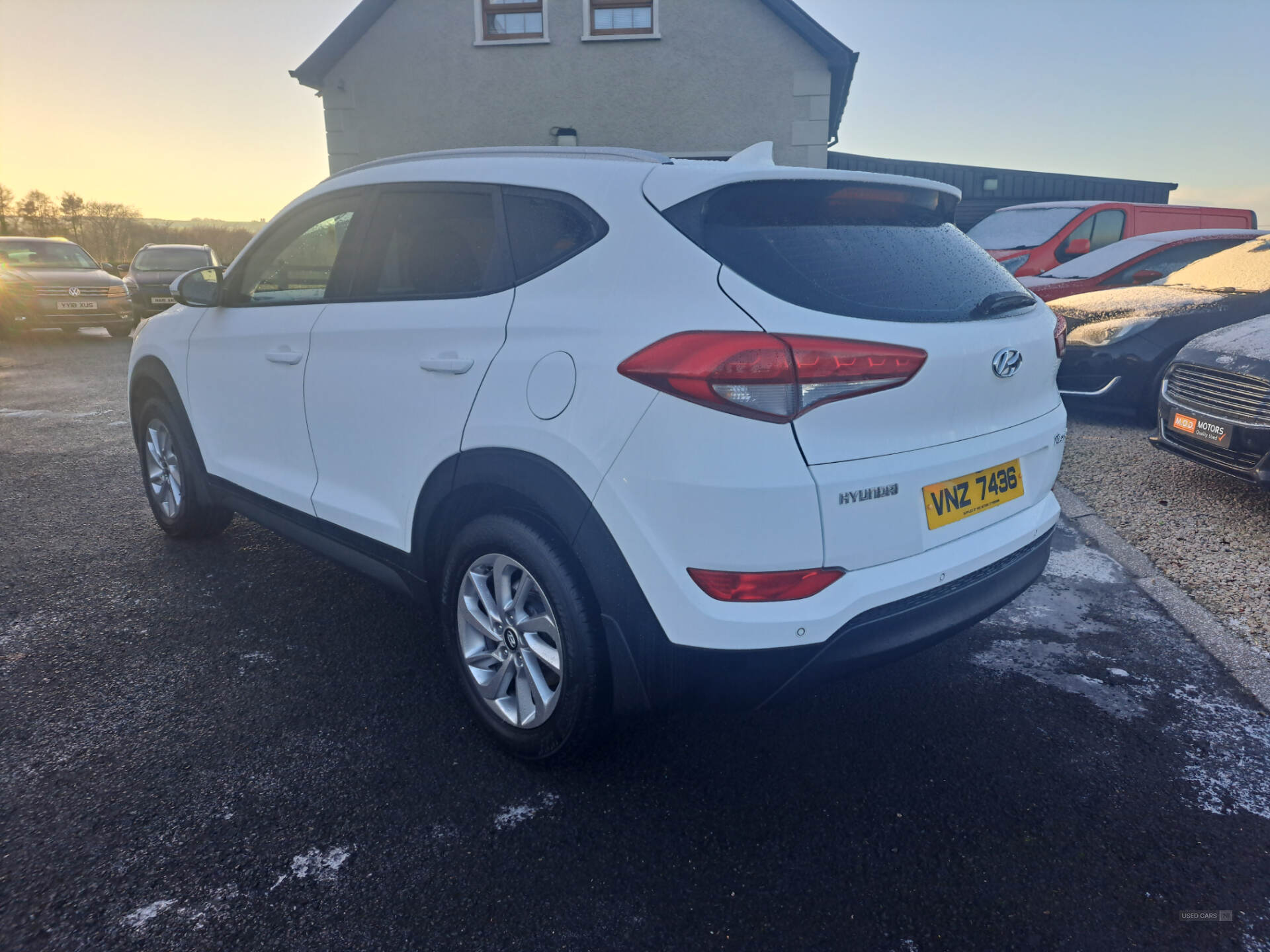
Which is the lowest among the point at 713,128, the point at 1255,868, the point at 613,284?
the point at 1255,868

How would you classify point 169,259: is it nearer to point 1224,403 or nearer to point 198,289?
point 198,289

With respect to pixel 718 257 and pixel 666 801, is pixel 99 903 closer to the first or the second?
pixel 666 801

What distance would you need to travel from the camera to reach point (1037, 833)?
87.9 inches

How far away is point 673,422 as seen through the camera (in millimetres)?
1922

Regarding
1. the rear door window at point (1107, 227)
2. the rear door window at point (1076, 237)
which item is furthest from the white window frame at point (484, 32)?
the rear door window at point (1107, 227)

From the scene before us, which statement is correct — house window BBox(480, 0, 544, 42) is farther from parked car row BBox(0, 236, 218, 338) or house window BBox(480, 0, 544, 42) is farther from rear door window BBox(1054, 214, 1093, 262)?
rear door window BBox(1054, 214, 1093, 262)

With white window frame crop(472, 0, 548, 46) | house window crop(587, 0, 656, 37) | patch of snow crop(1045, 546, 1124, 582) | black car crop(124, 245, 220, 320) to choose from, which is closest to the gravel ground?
patch of snow crop(1045, 546, 1124, 582)

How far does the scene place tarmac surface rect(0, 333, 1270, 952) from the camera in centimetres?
194

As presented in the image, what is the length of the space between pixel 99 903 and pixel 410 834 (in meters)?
0.72

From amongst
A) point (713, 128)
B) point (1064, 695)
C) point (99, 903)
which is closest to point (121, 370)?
point (713, 128)

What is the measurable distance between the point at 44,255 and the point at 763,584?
18.5 metres

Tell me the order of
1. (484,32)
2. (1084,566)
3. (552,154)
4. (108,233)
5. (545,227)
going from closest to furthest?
(545,227) < (552,154) < (1084,566) < (484,32) < (108,233)

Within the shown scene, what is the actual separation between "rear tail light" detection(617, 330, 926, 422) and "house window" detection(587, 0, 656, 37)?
14.6 m

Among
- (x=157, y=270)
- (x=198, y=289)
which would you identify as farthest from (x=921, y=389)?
(x=157, y=270)
